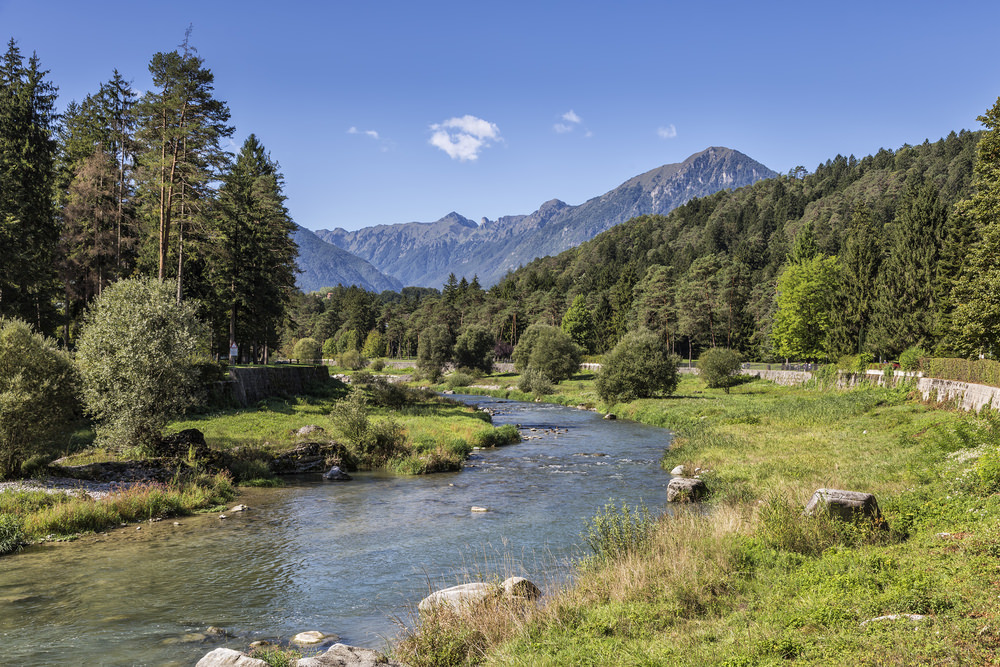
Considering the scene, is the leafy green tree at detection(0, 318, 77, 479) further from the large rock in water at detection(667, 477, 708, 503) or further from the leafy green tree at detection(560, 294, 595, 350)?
the leafy green tree at detection(560, 294, 595, 350)

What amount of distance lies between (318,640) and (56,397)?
18406mm

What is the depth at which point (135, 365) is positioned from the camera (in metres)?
25.4

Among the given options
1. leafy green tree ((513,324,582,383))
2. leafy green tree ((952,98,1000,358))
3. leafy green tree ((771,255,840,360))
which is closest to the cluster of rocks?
leafy green tree ((952,98,1000,358))

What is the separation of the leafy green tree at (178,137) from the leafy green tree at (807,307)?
2738 inches

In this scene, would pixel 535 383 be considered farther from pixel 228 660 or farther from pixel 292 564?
pixel 228 660

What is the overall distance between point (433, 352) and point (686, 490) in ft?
300

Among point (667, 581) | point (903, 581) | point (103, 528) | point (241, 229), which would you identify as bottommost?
point (103, 528)

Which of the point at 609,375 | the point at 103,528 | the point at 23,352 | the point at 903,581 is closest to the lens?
the point at 903,581

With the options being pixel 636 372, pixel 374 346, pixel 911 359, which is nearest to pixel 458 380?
pixel 636 372

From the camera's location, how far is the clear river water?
1195 cm

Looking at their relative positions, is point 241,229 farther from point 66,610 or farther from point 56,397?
point 66,610

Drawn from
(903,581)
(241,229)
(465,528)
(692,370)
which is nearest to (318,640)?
(465,528)

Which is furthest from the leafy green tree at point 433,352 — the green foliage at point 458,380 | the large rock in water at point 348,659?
the large rock in water at point 348,659

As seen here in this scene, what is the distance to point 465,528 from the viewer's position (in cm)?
2014
